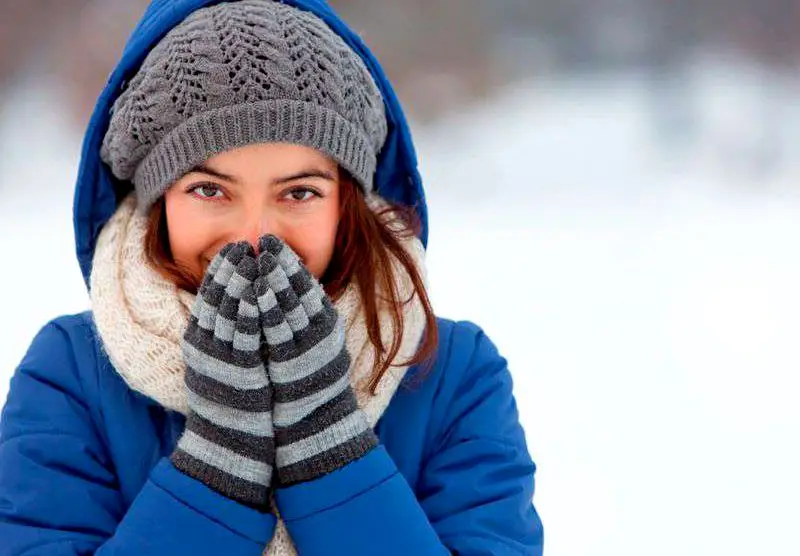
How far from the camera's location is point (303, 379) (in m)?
1.00

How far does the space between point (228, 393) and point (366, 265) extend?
0.25m

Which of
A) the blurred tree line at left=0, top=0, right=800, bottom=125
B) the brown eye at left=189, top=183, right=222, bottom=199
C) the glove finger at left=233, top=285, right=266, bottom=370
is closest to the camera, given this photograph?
the glove finger at left=233, top=285, right=266, bottom=370

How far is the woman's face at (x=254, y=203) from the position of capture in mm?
1052

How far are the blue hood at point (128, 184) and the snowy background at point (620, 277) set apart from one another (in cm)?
102

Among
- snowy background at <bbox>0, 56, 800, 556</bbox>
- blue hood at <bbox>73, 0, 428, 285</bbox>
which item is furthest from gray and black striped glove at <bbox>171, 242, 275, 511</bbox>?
snowy background at <bbox>0, 56, 800, 556</bbox>

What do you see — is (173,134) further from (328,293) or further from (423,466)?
(423,466)

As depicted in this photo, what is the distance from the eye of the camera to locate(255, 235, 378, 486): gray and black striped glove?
3.26 feet

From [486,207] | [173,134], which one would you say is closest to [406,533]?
[173,134]

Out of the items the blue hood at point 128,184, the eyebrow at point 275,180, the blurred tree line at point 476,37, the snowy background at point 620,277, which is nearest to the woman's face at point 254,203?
the eyebrow at point 275,180

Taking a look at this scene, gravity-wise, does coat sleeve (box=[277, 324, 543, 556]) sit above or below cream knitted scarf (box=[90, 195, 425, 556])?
below

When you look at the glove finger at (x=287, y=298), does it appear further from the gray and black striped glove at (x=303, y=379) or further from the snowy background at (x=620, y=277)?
the snowy background at (x=620, y=277)

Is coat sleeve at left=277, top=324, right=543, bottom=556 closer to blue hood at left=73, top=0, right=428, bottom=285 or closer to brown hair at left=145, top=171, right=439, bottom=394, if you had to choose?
brown hair at left=145, top=171, right=439, bottom=394

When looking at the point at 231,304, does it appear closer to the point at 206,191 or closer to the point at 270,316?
the point at 270,316

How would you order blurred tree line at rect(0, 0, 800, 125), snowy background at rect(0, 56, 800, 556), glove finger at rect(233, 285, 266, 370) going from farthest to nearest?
1. blurred tree line at rect(0, 0, 800, 125)
2. snowy background at rect(0, 56, 800, 556)
3. glove finger at rect(233, 285, 266, 370)
